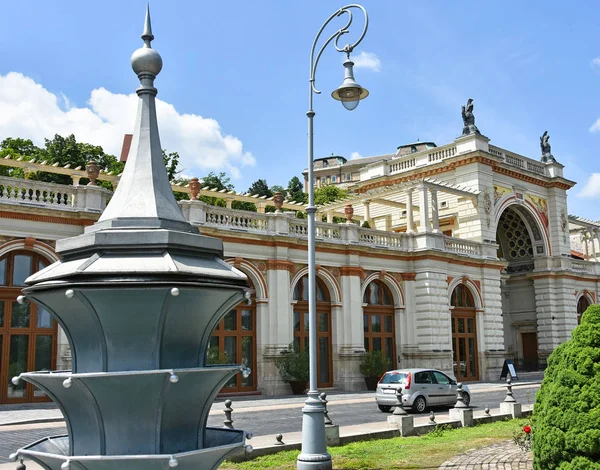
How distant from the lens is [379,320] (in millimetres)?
33375

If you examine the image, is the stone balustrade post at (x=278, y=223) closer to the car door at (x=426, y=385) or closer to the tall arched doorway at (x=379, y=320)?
the tall arched doorway at (x=379, y=320)

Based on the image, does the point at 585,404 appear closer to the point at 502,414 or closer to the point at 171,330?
the point at 171,330

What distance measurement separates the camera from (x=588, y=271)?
4866cm

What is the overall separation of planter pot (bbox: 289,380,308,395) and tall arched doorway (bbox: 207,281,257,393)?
1.67 meters

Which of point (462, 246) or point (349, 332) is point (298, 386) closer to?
point (349, 332)

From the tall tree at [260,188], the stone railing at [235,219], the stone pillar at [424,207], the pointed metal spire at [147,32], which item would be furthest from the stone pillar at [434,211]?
the tall tree at [260,188]

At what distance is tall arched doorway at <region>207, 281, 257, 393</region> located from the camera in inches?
1069

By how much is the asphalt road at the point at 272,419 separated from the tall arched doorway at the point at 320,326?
4.91m

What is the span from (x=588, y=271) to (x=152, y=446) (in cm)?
4943

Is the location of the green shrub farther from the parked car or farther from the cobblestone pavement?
the parked car

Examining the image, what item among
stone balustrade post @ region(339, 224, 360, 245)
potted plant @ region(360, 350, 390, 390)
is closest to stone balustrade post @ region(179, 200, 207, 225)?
stone balustrade post @ region(339, 224, 360, 245)

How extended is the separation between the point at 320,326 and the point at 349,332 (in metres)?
1.46

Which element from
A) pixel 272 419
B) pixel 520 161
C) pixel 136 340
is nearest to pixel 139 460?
pixel 136 340

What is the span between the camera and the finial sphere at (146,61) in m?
5.73
